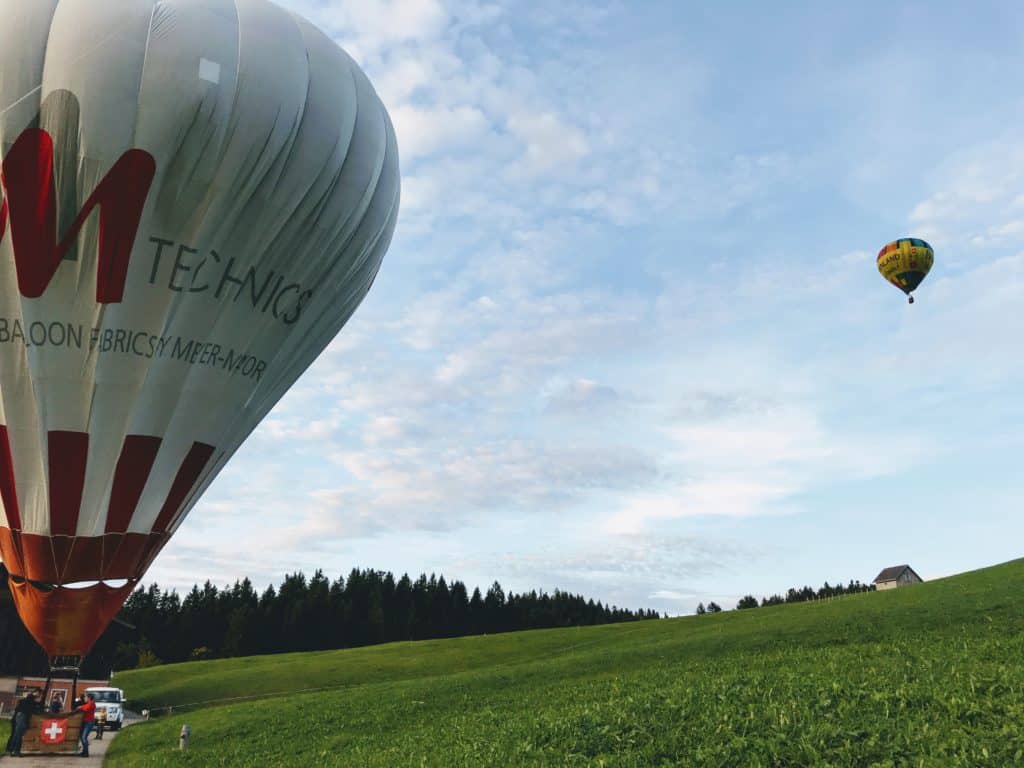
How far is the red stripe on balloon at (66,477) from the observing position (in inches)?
659

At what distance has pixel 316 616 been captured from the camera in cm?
10706

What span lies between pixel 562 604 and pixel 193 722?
351 ft

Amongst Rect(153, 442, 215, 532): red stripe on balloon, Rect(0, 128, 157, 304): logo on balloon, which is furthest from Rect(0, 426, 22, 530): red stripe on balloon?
Rect(0, 128, 157, 304): logo on balloon

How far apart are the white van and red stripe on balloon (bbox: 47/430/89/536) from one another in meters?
17.5

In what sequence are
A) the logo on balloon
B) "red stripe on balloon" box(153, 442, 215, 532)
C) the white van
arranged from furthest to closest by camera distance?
1. the white van
2. "red stripe on balloon" box(153, 442, 215, 532)
3. the logo on balloon

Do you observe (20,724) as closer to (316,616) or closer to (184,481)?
(184,481)

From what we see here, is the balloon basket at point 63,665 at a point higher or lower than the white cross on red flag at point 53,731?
higher

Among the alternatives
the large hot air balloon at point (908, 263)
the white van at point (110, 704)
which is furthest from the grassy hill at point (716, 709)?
the large hot air balloon at point (908, 263)

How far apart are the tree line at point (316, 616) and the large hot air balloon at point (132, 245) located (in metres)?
84.3

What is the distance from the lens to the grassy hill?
31.1ft

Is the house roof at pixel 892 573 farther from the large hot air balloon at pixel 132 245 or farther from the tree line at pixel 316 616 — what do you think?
the large hot air balloon at pixel 132 245

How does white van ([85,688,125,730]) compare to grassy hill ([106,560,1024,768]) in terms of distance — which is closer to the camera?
grassy hill ([106,560,1024,768])

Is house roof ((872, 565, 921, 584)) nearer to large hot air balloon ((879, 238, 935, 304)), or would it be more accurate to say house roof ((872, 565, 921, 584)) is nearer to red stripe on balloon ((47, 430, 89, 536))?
large hot air balloon ((879, 238, 935, 304))

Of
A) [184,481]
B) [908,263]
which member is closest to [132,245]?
[184,481]
